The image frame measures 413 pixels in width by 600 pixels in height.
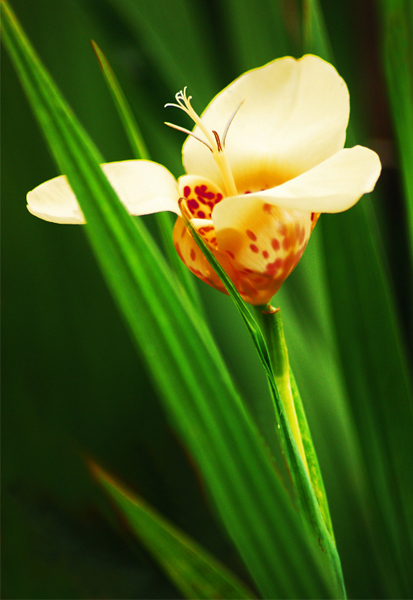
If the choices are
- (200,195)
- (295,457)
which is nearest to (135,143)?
(200,195)

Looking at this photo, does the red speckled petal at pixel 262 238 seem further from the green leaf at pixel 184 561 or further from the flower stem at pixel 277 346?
the green leaf at pixel 184 561

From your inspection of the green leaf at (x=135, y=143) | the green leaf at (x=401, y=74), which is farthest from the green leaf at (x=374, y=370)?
the green leaf at (x=135, y=143)

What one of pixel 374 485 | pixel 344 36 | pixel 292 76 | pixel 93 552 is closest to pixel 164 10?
pixel 344 36

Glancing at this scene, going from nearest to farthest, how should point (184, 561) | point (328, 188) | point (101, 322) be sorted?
point (328, 188) < point (184, 561) < point (101, 322)

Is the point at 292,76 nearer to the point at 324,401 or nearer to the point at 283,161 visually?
the point at 283,161

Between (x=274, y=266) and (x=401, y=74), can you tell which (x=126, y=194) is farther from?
(x=401, y=74)
